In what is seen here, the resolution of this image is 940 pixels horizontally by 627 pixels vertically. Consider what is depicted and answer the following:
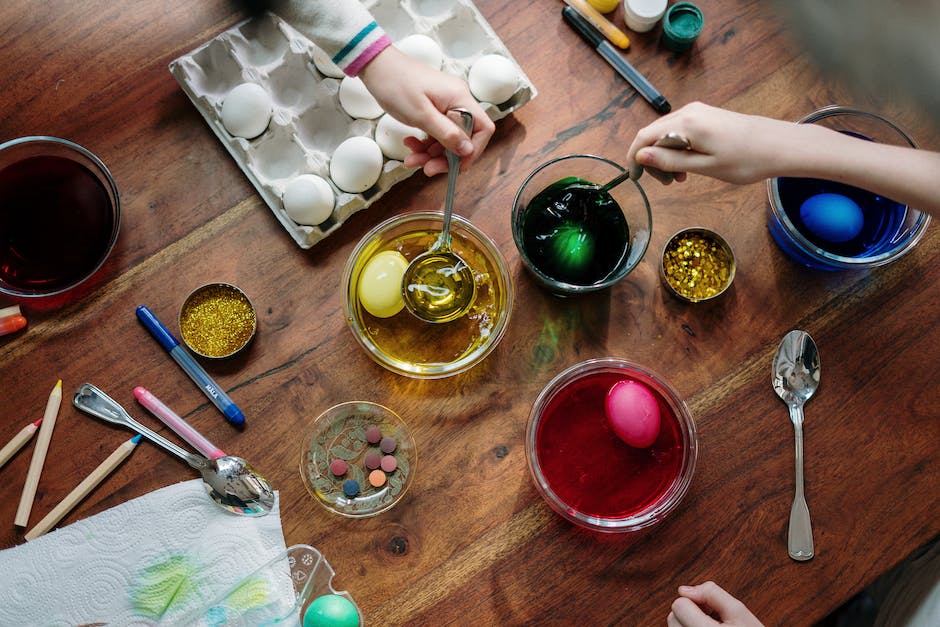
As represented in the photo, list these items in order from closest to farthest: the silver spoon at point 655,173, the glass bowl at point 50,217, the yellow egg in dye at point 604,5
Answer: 1. the silver spoon at point 655,173
2. the glass bowl at point 50,217
3. the yellow egg in dye at point 604,5

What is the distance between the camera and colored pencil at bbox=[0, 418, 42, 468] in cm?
100

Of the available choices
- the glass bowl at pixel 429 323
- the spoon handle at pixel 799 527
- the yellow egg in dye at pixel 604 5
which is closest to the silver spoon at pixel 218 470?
the glass bowl at pixel 429 323

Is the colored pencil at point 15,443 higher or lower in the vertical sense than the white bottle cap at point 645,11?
lower

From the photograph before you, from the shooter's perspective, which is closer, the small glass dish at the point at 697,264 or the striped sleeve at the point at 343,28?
the striped sleeve at the point at 343,28

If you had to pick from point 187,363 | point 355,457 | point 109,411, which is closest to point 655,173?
point 355,457

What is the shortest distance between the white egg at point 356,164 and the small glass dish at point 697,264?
1.51 ft

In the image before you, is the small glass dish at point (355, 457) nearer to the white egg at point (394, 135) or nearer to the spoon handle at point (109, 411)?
the spoon handle at point (109, 411)

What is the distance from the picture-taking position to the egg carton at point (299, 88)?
41.0 inches

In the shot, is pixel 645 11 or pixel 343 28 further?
pixel 645 11

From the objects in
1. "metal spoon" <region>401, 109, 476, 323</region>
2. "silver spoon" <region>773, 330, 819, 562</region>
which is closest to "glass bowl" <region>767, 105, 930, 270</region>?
"silver spoon" <region>773, 330, 819, 562</region>

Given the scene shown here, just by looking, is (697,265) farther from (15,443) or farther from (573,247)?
(15,443)

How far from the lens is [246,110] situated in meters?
1.02

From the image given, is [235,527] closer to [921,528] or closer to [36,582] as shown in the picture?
[36,582]

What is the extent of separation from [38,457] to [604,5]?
1.11m
